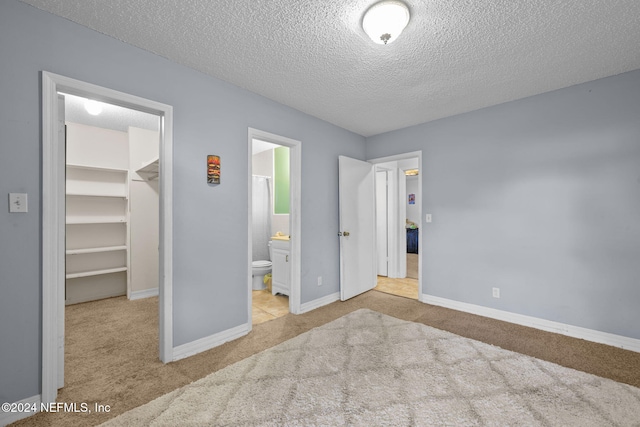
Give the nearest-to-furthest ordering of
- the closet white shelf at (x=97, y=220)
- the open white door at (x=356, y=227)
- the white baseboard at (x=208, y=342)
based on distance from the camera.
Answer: the white baseboard at (x=208, y=342) < the closet white shelf at (x=97, y=220) < the open white door at (x=356, y=227)

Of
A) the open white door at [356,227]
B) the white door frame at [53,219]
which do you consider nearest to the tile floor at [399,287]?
the open white door at [356,227]

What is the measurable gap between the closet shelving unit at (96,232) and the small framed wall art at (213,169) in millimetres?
2477

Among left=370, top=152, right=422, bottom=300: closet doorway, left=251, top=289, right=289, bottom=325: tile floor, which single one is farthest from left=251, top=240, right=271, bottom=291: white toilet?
left=370, top=152, right=422, bottom=300: closet doorway

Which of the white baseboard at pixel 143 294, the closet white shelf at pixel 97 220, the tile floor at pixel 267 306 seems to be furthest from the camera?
the white baseboard at pixel 143 294

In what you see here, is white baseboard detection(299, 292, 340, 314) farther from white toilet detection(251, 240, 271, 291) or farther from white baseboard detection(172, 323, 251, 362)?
white toilet detection(251, 240, 271, 291)

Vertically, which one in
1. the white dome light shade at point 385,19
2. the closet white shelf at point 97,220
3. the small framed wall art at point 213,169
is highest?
the white dome light shade at point 385,19

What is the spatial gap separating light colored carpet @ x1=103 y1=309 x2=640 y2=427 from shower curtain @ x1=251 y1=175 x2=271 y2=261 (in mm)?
2799

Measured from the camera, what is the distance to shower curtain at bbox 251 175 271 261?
16.6 feet

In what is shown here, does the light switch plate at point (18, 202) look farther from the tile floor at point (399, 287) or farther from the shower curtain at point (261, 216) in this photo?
the tile floor at point (399, 287)

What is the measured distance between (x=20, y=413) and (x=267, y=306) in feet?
7.43

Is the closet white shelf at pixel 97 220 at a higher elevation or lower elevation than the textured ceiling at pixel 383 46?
lower

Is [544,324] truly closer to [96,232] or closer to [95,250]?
[95,250]

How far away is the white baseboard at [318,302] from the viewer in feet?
10.9

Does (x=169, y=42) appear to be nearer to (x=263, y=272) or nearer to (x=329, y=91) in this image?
(x=329, y=91)
